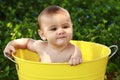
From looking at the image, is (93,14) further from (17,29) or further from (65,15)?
(65,15)

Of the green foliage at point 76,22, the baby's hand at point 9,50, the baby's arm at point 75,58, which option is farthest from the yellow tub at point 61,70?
the green foliage at point 76,22

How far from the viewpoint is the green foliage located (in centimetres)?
397

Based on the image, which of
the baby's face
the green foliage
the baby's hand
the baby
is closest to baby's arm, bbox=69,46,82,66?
the baby

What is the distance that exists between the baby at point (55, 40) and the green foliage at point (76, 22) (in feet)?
1.89

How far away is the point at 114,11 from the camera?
16.5 ft

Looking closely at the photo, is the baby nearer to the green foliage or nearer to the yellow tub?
the yellow tub

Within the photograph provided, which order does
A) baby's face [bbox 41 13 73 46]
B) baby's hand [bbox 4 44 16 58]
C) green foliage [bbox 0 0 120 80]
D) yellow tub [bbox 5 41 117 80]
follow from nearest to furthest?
yellow tub [bbox 5 41 117 80] → baby's face [bbox 41 13 73 46] → baby's hand [bbox 4 44 16 58] → green foliage [bbox 0 0 120 80]

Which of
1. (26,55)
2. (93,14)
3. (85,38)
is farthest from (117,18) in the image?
(26,55)

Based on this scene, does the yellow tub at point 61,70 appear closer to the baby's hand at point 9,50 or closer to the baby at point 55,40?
the baby at point 55,40

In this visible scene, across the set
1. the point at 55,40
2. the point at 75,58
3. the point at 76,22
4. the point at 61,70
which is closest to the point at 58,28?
the point at 55,40

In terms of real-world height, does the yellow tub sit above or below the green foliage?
above

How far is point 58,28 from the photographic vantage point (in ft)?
9.71

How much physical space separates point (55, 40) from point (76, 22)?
5.37 ft

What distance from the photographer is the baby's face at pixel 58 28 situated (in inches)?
116
